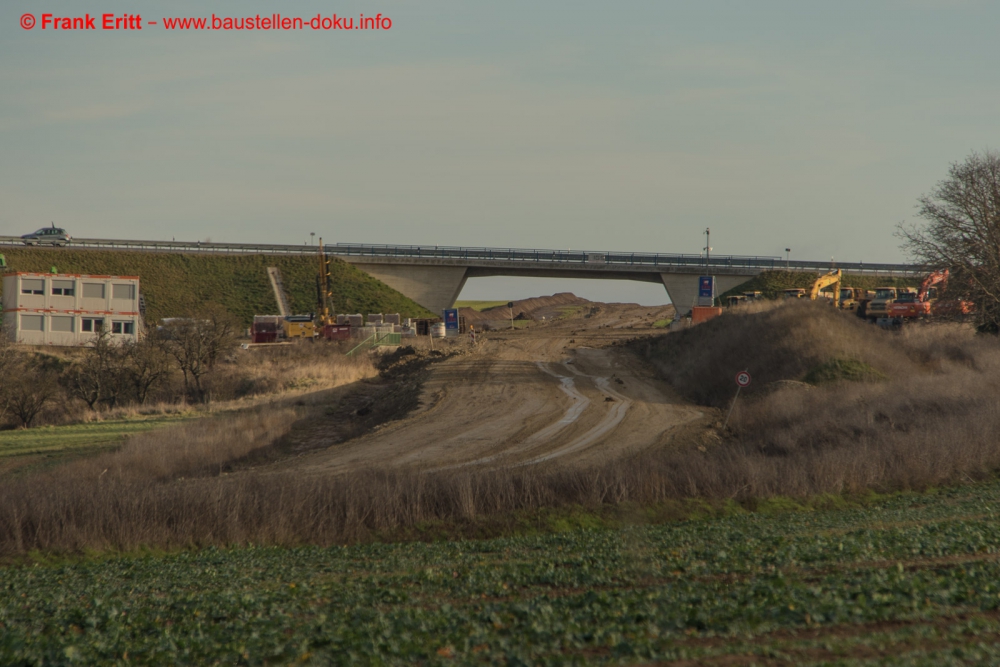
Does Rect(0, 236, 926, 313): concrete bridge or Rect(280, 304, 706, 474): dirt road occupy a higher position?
Rect(0, 236, 926, 313): concrete bridge

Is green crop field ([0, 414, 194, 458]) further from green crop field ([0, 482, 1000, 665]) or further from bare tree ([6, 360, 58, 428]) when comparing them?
green crop field ([0, 482, 1000, 665])

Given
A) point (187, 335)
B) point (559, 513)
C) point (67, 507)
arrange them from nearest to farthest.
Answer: point (67, 507) < point (559, 513) < point (187, 335)

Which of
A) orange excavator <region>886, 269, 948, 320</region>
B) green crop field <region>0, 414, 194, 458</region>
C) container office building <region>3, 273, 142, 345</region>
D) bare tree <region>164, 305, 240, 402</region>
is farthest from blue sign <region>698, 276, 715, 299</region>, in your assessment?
container office building <region>3, 273, 142, 345</region>

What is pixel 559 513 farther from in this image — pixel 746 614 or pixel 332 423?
pixel 332 423

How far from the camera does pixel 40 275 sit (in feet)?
224

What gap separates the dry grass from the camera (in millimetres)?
18031

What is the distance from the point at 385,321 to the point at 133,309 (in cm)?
2389

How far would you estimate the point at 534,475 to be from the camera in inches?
850

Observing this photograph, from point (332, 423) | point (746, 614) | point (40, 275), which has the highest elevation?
point (40, 275)

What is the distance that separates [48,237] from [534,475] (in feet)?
312

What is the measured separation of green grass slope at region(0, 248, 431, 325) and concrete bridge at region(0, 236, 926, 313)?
1.55 m

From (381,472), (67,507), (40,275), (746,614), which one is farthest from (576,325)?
(746,614)

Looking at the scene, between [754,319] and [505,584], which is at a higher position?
[754,319]

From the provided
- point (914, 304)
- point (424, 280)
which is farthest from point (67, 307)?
point (914, 304)
